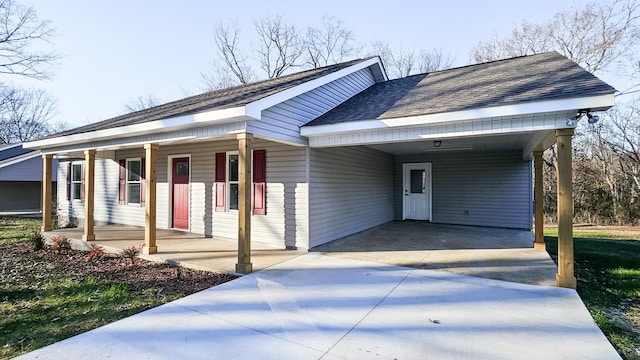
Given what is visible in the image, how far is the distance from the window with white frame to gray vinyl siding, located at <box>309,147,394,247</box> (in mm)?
2013

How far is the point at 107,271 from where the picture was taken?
216 inches

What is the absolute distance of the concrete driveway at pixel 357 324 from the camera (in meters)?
2.75

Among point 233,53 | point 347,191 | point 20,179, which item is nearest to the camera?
point 347,191

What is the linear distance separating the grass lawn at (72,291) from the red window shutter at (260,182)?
7.07 feet

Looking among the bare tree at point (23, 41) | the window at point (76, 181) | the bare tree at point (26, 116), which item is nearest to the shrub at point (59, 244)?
the window at point (76, 181)

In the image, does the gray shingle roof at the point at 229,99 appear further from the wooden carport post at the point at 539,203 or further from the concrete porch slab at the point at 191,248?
the wooden carport post at the point at 539,203

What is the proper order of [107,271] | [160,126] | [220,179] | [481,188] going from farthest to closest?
1. [481,188]
2. [220,179]
3. [160,126]
4. [107,271]

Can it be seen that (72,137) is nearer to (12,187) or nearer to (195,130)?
(195,130)

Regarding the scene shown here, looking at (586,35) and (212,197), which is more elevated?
(586,35)

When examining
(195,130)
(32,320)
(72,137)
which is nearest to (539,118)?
(195,130)

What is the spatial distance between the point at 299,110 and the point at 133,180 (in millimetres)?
6180

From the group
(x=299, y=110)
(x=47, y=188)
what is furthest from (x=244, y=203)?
(x=47, y=188)

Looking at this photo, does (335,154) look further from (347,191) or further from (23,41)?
(23,41)

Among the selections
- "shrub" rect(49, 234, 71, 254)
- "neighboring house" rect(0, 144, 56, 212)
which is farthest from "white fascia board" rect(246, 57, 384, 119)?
"neighboring house" rect(0, 144, 56, 212)
